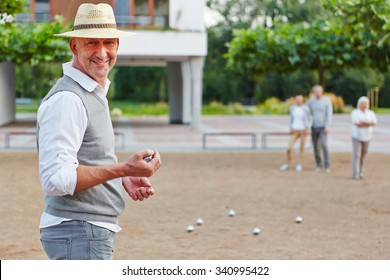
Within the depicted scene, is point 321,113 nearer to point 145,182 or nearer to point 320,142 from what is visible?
point 320,142

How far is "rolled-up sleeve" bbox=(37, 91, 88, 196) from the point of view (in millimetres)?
3096

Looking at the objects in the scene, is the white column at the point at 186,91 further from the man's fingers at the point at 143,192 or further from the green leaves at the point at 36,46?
the man's fingers at the point at 143,192

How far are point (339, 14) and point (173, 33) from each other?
18086 mm

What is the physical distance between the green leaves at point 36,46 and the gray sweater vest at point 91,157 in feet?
48.4

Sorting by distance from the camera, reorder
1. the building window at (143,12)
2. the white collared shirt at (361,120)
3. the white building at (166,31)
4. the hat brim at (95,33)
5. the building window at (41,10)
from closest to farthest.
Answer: the hat brim at (95,33), the white collared shirt at (361,120), the building window at (41,10), the white building at (166,31), the building window at (143,12)

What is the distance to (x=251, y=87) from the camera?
6562 cm

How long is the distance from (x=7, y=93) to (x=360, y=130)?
2476 cm

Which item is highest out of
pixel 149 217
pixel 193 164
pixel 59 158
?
pixel 59 158

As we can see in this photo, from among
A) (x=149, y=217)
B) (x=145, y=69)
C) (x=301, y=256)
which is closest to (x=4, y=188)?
(x=149, y=217)

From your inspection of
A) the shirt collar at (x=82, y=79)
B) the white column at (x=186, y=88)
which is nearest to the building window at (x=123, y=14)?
the white column at (x=186, y=88)

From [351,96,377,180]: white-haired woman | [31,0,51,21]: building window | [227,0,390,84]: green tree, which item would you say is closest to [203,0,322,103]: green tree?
[31,0,51,21]: building window

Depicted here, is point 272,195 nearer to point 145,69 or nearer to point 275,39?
point 275,39

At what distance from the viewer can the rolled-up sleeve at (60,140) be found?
10.2 ft
